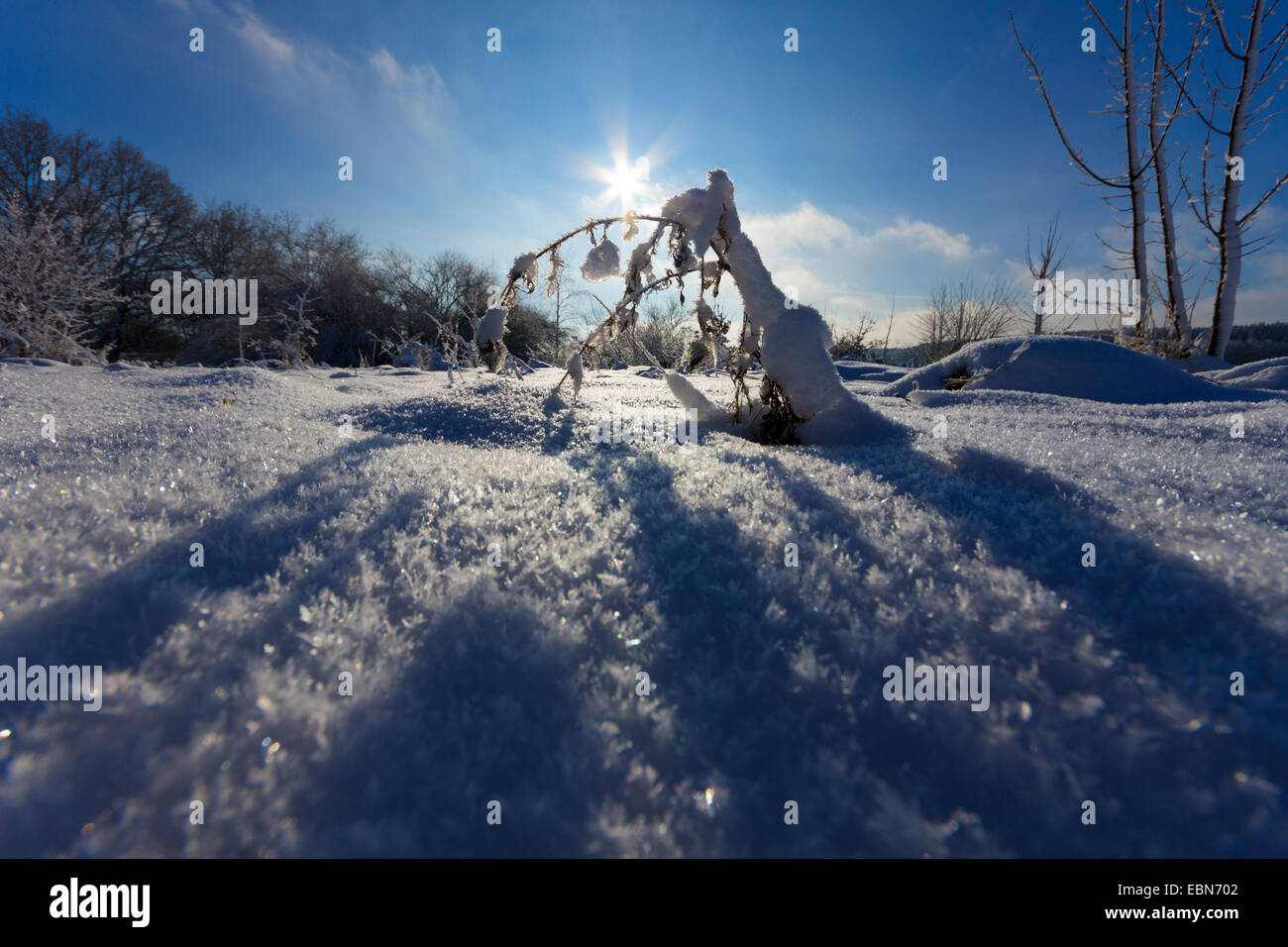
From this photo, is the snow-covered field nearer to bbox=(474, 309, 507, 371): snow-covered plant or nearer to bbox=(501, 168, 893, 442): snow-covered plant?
bbox=(501, 168, 893, 442): snow-covered plant

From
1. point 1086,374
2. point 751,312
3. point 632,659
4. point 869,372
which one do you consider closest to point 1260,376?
point 1086,374

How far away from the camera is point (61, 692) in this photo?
0.53 metres

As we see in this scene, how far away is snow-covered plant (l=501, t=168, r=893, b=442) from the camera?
162 centimetres

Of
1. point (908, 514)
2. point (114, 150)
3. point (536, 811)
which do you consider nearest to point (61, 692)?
point (536, 811)

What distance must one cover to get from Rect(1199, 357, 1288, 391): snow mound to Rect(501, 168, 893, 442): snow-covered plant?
107 inches

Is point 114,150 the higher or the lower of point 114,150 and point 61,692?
the higher

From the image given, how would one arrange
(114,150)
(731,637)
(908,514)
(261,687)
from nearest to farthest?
1. (261,687)
2. (731,637)
3. (908,514)
4. (114,150)

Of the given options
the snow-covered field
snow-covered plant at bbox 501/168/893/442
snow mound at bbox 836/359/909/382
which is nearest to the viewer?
the snow-covered field

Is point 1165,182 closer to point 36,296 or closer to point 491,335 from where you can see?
point 491,335

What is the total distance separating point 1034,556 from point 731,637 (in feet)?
1.64

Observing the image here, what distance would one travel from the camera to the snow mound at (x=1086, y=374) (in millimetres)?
2543

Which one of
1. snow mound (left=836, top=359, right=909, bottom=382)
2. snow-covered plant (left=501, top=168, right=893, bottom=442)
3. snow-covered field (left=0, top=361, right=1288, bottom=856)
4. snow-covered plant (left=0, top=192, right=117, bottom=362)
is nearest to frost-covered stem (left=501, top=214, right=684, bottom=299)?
snow-covered plant (left=501, top=168, right=893, bottom=442)

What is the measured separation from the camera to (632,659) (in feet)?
2.04
